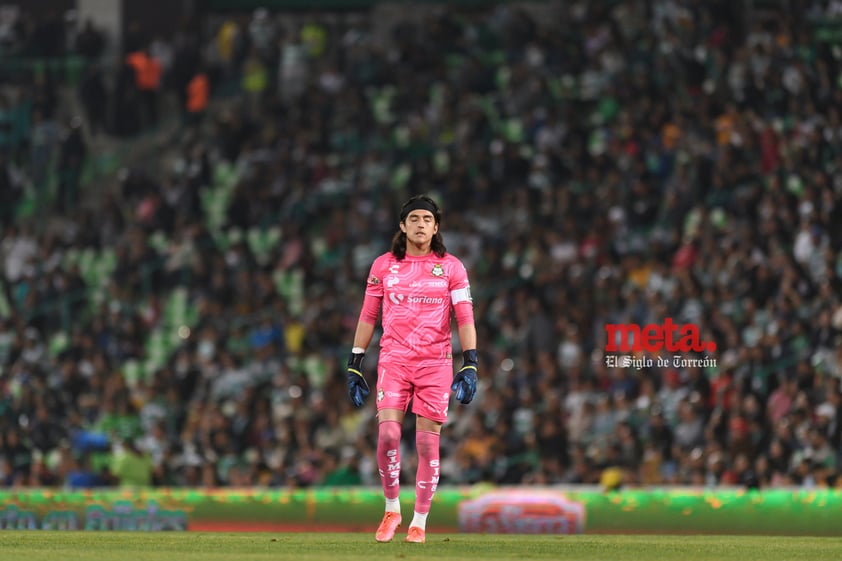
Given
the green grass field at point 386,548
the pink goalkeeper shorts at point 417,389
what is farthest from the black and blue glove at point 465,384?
the green grass field at point 386,548

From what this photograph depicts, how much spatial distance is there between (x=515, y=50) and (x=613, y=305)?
19.7 ft

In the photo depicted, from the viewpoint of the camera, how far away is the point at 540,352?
65.3 ft

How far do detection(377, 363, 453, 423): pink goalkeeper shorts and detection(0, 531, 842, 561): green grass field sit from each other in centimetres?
86

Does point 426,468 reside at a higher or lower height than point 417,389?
lower

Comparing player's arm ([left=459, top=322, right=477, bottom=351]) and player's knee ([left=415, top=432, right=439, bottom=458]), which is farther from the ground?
player's arm ([left=459, top=322, right=477, bottom=351])

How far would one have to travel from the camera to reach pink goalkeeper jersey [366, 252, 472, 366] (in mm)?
10797

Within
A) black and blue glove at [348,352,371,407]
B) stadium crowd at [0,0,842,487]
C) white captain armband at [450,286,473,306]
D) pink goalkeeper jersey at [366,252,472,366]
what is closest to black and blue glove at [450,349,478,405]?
pink goalkeeper jersey at [366,252,472,366]

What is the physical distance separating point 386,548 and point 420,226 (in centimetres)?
201

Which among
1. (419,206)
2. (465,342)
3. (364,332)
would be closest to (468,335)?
(465,342)

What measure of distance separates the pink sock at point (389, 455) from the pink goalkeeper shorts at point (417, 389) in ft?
0.43

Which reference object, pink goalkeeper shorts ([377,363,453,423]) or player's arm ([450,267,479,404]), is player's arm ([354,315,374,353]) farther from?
player's arm ([450,267,479,404])

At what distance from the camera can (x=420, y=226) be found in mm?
10742

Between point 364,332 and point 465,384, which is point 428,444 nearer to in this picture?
point 465,384

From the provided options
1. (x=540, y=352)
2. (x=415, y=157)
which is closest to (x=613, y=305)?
(x=540, y=352)
